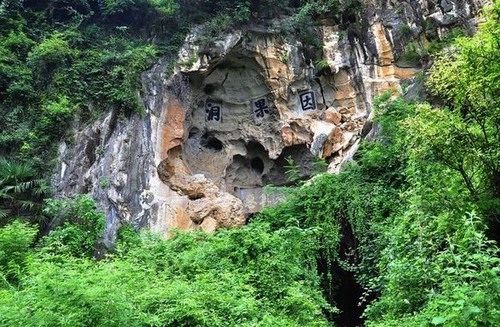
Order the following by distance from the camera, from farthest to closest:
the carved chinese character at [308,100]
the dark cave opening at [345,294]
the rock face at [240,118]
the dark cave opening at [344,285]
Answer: the carved chinese character at [308,100] → the rock face at [240,118] → the dark cave opening at [345,294] → the dark cave opening at [344,285]

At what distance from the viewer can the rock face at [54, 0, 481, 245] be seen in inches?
421

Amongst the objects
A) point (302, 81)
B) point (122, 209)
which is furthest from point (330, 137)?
point (122, 209)

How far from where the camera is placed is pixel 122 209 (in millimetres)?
10305

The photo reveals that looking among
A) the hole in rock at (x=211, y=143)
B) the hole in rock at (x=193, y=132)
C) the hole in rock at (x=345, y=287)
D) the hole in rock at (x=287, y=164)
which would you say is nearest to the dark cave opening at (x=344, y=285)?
the hole in rock at (x=345, y=287)

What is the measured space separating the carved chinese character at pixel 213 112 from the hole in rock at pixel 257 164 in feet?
4.97

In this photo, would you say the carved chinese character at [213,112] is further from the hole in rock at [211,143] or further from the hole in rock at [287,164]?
the hole in rock at [287,164]

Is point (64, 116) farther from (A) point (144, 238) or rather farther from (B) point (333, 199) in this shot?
(B) point (333, 199)

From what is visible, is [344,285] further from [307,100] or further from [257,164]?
[307,100]

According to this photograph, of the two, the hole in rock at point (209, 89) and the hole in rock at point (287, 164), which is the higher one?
the hole in rock at point (209, 89)

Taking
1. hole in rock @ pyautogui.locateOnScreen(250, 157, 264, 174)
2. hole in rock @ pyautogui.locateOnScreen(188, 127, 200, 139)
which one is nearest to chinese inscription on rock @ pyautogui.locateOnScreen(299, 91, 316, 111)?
hole in rock @ pyautogui.locateOnScreen(250, 157, 264, 174)

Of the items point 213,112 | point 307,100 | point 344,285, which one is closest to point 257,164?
point 213,112

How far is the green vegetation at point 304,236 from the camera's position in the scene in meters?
3.94

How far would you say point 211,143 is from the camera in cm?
1327

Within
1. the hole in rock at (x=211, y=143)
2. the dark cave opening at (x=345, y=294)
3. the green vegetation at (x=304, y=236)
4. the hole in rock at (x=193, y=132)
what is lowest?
the dark cave opening at (x=345, y=294)
